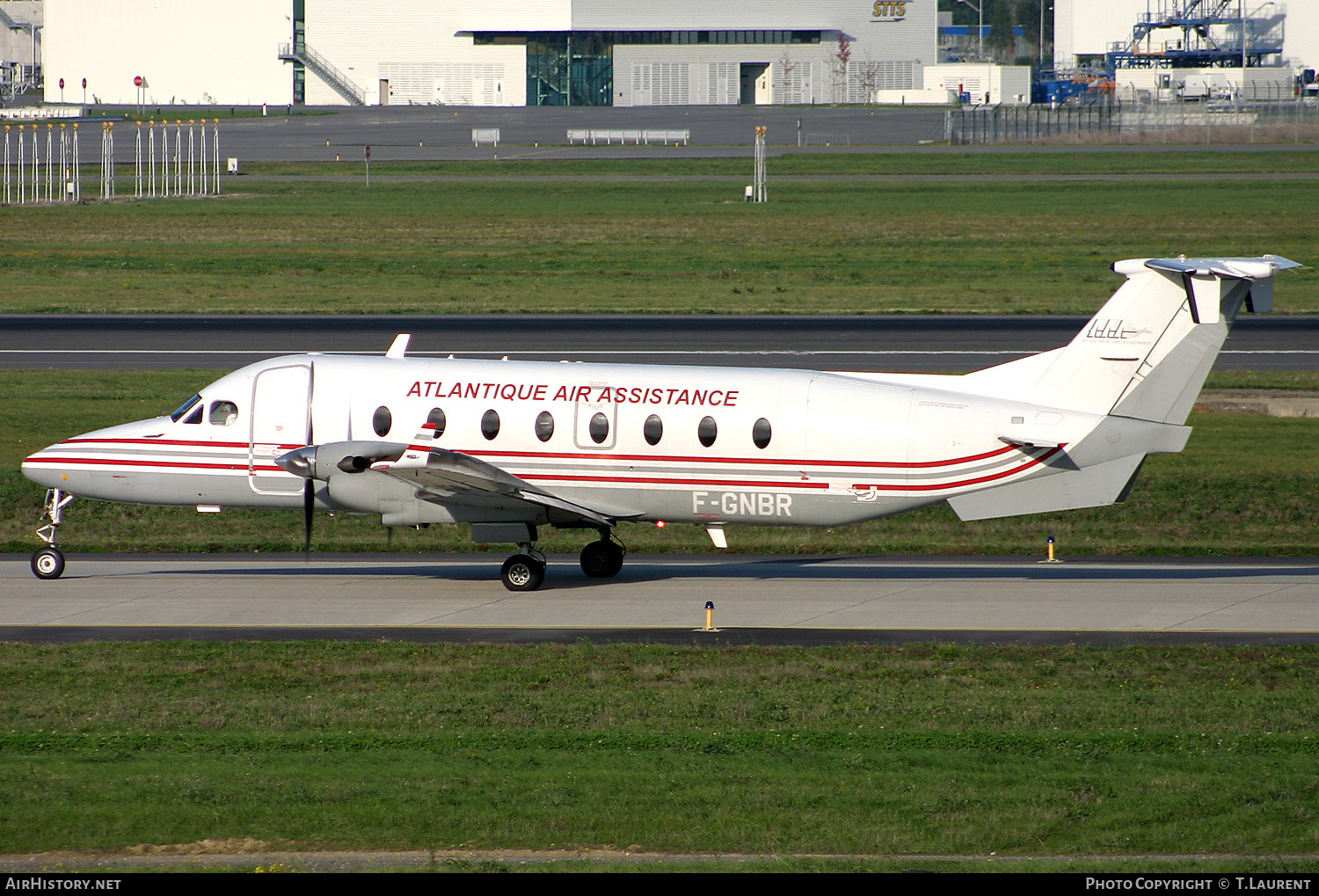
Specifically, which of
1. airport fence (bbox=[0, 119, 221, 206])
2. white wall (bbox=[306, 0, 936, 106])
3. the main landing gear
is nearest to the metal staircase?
white wall (bbox=[306, 0, 936, 106])

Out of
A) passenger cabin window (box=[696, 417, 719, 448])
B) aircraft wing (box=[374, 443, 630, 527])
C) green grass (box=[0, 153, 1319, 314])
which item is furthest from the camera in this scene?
green grass (box=[0, 153, 1319, 314])

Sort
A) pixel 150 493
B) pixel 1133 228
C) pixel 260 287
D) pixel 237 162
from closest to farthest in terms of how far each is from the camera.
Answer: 1. pixel 150 493
2. pixel 260 287
3. pixel 1133 228
4. pixel 237 162

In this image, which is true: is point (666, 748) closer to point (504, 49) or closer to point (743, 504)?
point (743, 504)

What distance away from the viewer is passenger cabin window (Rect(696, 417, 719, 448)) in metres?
22.2

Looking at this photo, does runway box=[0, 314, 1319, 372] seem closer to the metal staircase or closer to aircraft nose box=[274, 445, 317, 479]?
aircraft nose box=[274, 445, 317, 479]

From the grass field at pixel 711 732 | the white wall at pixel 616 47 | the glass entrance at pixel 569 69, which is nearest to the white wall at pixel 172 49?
the white wall at pixel 616 47

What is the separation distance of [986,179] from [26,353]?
213 ft

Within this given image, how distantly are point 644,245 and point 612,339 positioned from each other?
2404cm

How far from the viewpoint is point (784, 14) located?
159m

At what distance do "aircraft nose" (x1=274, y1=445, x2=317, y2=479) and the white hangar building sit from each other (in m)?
144

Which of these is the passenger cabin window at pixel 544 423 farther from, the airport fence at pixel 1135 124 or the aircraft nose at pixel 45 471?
the airport fence at pixel 1135 124

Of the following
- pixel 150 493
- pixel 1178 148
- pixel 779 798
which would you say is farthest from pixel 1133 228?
pixel 779 798

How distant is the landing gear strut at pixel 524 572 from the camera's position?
23078 millimetres
